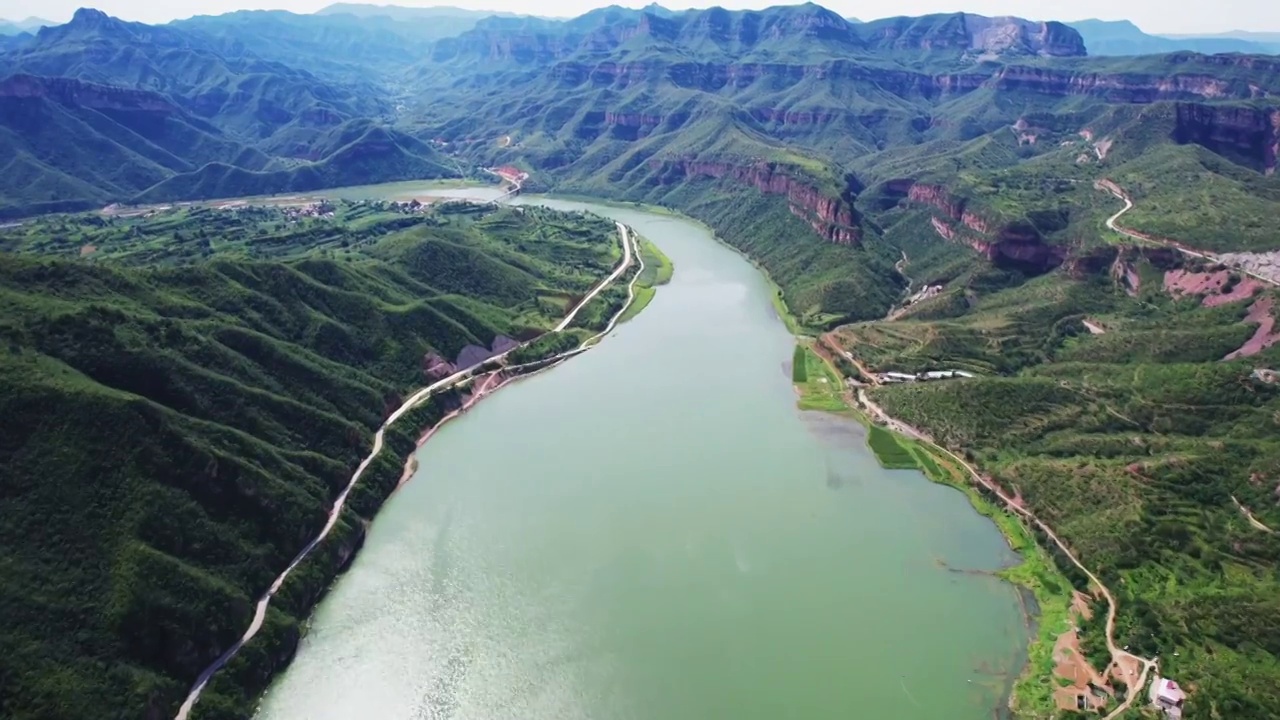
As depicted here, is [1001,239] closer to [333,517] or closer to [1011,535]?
[1011,535]

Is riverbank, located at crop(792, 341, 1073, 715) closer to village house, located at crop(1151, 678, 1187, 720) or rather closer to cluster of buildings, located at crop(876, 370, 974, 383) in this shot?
cluster of buildings, located at crop(876, 370, 974, 383)

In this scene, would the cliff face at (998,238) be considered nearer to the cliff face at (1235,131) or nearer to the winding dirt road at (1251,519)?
the winding dirt road at (1251,519)

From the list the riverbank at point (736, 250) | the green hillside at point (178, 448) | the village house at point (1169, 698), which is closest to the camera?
the green hillside at point (178, 448)

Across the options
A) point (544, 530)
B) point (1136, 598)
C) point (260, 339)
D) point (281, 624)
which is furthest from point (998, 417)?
point (260, 339)

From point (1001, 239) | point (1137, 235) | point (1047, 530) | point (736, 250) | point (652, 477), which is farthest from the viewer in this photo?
point (736, 250)

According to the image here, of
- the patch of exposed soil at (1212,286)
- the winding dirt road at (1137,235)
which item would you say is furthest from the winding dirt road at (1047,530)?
the winding dirt road at (1137,235)

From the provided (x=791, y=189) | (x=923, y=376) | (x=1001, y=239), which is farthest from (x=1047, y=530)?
(x=791, y=189)

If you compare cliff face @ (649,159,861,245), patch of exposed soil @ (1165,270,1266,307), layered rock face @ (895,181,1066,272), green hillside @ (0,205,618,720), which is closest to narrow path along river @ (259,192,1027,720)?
green hillside @ (0,205,618,720)
